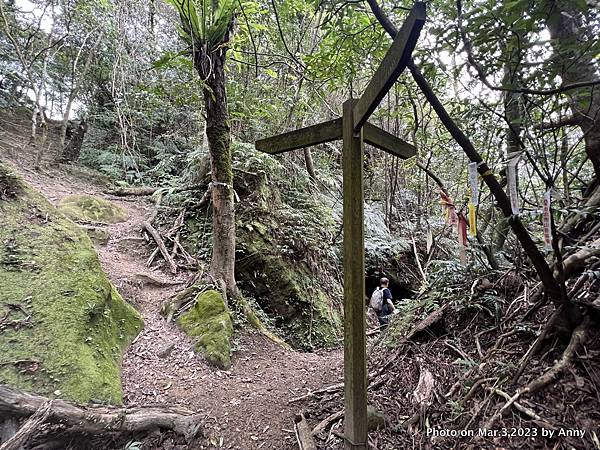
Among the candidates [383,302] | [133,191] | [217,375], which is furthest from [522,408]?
[133,191]

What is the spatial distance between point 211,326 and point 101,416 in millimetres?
2067

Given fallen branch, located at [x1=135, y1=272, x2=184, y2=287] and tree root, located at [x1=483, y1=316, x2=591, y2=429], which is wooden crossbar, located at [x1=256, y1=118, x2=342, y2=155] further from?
fallen branch, located at [x1=135, y1=272, x2=184, y2=287]

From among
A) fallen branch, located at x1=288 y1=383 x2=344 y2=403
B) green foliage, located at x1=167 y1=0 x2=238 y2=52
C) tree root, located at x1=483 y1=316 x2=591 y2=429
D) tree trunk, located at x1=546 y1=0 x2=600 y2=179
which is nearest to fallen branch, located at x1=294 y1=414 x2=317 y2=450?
fallen branch, located at x1=288 y1=383 x2=344 y2=403

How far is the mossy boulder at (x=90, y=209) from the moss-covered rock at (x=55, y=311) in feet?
9.22

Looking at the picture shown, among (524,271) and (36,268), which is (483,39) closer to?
(524,271)

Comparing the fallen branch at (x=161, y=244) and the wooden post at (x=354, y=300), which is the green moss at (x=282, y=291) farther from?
the wooden post at (x=354, y=300)

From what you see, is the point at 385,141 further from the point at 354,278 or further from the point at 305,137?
the point at 354,278

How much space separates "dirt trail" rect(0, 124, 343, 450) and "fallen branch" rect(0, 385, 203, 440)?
185 mm

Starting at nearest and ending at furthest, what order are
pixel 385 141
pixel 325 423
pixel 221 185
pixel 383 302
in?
pixel 385 141, pixel 325 423, pixel 221 185, pixel 383 302

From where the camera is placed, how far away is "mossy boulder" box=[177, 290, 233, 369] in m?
4.24

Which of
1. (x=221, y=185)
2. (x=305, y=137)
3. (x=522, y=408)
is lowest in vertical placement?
(x=522, y=408)

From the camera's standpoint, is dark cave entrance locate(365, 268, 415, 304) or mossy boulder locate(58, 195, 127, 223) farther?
dark cave entrance locate(365, 268, 415, 304)

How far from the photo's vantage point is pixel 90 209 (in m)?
7.18

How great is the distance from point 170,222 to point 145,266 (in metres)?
1.37
